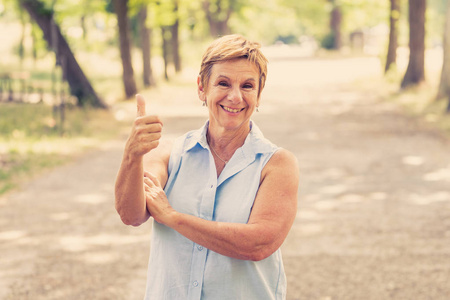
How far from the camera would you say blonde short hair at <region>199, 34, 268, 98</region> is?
2176mm

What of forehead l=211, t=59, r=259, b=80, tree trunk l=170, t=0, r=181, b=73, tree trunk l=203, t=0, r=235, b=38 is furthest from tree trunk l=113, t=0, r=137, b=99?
tree trunk l=203, t=0, r=235, b=38

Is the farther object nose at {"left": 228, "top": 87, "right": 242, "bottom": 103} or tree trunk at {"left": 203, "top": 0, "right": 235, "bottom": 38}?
tree trunk at {"left": 203, "top": 0, "right": 235, "bottom": 38}

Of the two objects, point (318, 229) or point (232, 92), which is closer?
point (232, 92)

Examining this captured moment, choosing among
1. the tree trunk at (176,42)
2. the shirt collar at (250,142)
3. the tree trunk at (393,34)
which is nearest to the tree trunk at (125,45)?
the tree trunk at (176,42)

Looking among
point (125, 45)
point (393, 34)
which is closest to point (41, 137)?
point (125, 45)

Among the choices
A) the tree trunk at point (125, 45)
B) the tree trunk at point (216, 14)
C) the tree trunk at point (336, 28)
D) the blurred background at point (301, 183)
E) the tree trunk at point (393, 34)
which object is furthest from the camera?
→ the tree trunk at point (336, 28)

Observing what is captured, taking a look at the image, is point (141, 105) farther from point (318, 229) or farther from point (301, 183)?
point (301, 183)

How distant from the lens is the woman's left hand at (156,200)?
217 cm

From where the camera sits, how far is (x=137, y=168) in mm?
2088

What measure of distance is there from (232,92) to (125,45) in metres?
17.7

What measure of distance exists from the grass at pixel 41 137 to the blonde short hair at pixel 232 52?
6255 millimetres

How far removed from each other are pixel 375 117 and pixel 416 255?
1014cm

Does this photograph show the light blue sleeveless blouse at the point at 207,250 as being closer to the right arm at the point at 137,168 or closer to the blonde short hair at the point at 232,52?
the right arm at the point at 137,168

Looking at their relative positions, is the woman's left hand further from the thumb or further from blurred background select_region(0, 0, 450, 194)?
blurred background select_region(0, 0, 450, 194)
